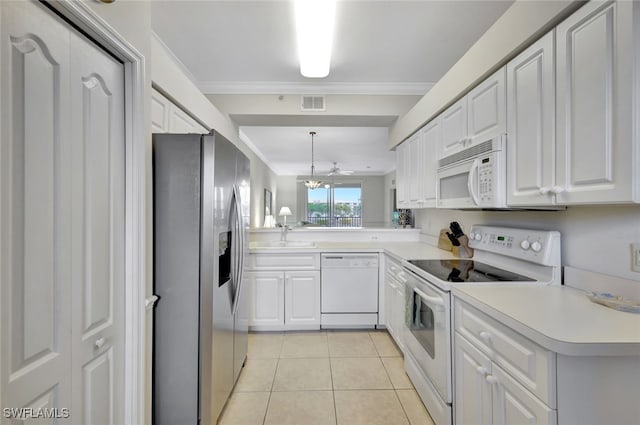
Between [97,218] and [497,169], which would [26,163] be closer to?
[97,218]

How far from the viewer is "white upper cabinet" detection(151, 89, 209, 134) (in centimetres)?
173

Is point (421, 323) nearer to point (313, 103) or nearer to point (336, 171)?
point (313, 103)

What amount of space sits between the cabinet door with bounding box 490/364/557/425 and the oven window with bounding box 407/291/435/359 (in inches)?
21.5

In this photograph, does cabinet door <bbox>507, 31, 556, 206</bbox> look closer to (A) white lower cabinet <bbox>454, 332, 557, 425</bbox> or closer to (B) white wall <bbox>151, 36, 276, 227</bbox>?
(A) white lower cabinet <bbox>454, 332, 557, 425</bbox>

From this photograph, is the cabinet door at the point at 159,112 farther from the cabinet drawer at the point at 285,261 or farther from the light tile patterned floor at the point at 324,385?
the light tile patterned floor at the point at 324,385

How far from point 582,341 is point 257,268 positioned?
2.59 meters

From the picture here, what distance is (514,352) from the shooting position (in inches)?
41.2

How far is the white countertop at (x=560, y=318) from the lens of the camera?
0.86 m

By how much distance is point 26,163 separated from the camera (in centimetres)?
Answer: 78

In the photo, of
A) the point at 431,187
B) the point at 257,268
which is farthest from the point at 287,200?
the point at 431,187

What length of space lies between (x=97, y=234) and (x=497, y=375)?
1.67m

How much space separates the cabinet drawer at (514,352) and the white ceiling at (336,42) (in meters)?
2.02

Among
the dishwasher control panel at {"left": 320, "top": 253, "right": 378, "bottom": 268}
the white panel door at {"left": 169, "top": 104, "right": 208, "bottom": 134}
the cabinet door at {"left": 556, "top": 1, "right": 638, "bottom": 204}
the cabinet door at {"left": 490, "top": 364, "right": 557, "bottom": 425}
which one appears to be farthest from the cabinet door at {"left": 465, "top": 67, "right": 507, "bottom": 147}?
the white panel door at {"left": 169, "top": 104, "right": 208, "bottom": 134}

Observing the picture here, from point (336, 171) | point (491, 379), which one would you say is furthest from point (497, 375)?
point (336, 171)
